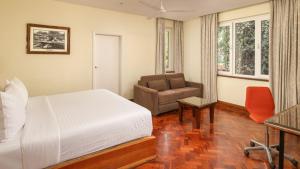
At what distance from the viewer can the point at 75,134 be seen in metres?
1.84

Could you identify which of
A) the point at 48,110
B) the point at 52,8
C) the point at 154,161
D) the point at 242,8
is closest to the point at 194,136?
the point at 154,161

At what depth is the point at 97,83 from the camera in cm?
494

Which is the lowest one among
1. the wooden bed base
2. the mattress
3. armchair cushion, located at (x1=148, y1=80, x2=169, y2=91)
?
the wooden bed base

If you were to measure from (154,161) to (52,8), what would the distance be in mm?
3854

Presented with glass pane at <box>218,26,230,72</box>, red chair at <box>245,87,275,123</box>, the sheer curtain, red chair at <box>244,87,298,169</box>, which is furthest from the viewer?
glass pane at <box>218,26,230,72</box>

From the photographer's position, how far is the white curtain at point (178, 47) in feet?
20.1

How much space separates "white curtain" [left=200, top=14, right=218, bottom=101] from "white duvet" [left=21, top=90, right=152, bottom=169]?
3333mm

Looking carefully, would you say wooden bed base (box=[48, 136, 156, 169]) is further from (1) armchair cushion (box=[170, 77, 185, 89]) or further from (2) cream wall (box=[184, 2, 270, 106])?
(2) cream wall (box=[184, 2, 270, 106])

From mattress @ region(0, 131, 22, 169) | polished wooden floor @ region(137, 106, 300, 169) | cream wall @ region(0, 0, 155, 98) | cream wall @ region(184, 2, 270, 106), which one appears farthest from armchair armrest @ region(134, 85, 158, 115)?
mattress @ region(0, 131, 22, 169)

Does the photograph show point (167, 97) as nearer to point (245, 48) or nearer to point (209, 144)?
point (209, 144)

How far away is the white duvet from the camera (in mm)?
1659

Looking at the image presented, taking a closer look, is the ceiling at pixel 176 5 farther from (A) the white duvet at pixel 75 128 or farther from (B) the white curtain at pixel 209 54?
(A) the white duvet at pixel 75 128

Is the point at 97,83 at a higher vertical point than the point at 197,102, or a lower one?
higher

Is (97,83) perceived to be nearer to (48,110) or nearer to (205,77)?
(48,110)
